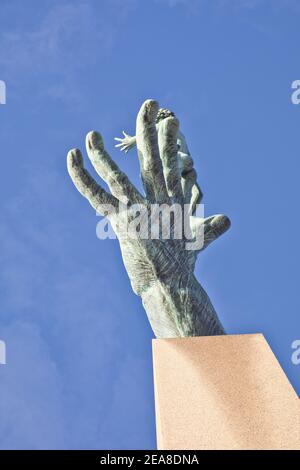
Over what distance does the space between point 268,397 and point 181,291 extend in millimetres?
1331

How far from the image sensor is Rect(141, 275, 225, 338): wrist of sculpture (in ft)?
14.9

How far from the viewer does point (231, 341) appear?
3955mm

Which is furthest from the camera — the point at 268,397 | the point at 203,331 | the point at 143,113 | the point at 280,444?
the point at 143,113

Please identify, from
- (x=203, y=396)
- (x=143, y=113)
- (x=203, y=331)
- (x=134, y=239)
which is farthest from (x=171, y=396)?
(x=143, y=113)

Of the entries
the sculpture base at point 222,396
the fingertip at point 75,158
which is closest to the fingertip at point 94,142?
the fingertip at point 75,158

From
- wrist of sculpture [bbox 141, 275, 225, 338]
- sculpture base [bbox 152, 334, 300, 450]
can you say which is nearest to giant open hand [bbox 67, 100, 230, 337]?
wrist of sculpture [bbox 141, 275, 225, 338]

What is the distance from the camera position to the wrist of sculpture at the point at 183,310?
454cm

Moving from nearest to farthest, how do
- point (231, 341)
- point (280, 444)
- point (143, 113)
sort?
point (280, 444)
point (231, 341)
point (143, 113)

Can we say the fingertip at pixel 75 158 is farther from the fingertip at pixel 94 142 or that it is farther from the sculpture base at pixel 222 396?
the sculpture base at pixel 222 396

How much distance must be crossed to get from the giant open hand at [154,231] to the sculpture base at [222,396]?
1.94 feet

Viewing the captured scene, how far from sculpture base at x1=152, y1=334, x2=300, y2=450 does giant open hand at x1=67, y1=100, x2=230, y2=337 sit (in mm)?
592

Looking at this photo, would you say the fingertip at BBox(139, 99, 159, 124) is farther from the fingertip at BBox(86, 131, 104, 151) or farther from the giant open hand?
the fingertip at BBox(86, 131, 104, 151)

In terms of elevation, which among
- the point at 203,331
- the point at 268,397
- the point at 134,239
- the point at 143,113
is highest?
the point at 143,113
